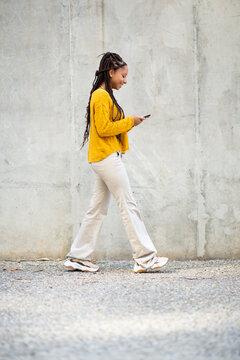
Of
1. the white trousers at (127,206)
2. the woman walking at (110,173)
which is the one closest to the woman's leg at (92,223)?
the woman walking at (110,173)

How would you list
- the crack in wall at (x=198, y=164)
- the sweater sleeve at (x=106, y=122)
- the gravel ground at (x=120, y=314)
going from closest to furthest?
the gravel ground at (x=120, y=314)
the sweater sleeve at (x=106, y=122)
the crack in wall at (x=198, y=164)

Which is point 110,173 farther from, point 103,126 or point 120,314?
point 120,314

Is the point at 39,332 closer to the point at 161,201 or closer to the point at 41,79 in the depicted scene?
the point at 161,201

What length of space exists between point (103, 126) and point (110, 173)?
42cm

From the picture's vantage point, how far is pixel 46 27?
6000mm

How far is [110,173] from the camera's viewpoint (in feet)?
16.0

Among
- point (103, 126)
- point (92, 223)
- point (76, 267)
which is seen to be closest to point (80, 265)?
point (76, 267)

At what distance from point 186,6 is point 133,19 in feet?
1.91

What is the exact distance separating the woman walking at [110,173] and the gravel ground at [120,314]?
20 centimetres

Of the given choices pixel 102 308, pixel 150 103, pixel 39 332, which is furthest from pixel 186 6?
pixel 39 332

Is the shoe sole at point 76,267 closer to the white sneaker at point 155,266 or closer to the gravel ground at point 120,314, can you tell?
the gravel ground at point 120,314

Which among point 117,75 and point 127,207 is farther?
point 117,75

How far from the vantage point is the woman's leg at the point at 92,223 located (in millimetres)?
5062

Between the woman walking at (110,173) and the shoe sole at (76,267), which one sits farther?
the shoe sole at (76,267)
